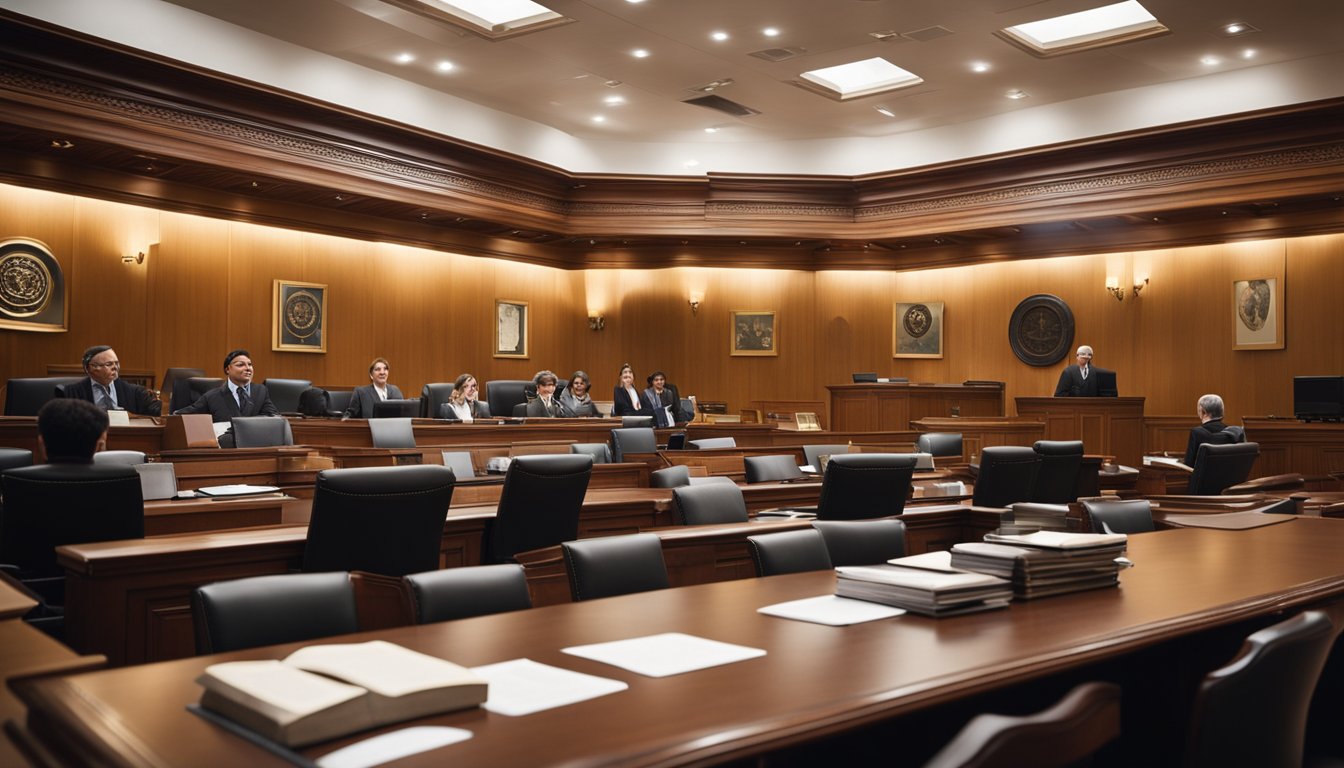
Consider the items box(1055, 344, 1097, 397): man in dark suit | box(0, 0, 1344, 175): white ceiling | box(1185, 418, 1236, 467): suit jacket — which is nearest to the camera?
box(1185, 418, 1236, 467): suit jacket

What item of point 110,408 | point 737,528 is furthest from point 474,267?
point 737,528

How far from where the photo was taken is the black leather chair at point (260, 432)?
7.42 meters

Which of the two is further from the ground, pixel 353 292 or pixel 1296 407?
pixel 353 292

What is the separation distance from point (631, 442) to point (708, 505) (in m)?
4.02

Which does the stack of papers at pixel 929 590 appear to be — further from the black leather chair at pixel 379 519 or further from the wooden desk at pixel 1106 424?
the wooden desk at pixel 1106 424

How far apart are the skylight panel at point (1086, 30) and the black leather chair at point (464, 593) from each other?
1061cm

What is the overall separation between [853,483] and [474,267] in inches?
426

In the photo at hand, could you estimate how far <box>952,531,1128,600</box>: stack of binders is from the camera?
2707mm

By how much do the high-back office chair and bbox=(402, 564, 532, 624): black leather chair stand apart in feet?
17.3

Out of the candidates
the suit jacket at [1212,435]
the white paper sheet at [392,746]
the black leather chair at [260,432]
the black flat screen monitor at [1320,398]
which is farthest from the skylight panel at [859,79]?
the white paper sheet at [392,746]

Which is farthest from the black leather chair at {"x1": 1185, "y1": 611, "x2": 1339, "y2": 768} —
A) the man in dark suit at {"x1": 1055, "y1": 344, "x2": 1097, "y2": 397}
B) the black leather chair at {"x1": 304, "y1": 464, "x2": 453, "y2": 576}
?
the man in dark suit at {"x1": 1055, "y1": 344, "x2": 1097, "y2": 397}

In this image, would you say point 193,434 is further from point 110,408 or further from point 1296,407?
point 1296,407

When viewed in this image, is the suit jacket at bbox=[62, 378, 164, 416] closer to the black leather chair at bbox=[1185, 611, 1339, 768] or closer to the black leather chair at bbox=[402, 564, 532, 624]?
the black leather chair at bbox=[402, 564, 532, 624]

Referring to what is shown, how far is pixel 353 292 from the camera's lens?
548 inches
